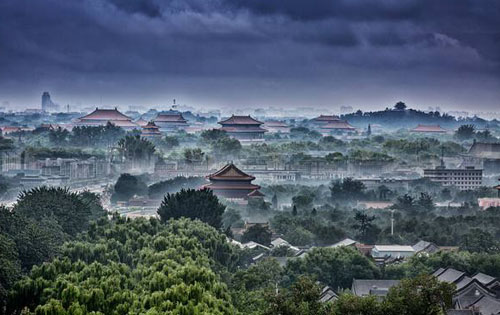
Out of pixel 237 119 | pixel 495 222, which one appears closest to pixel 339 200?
pixel 495 222

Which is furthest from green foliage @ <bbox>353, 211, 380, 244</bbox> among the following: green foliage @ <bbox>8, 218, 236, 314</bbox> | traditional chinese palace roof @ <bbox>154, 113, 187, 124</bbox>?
traditional chinese palace roof @ <bbox>154, 113, 187, 124</bbox>

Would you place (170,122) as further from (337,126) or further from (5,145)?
(5,145)

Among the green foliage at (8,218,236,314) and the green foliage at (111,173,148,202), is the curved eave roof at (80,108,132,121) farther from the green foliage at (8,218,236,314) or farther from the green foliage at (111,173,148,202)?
the green foliage at (8,218,236,314)

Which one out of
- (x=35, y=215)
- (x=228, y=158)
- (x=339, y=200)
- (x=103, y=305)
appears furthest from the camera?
(x=228, y=158)

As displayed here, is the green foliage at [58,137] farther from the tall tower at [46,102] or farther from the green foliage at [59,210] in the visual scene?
the tall tower at [46,102]

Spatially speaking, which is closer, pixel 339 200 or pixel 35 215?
pixel 35 215

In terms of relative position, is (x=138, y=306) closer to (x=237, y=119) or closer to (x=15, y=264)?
(x=15, y=264)
